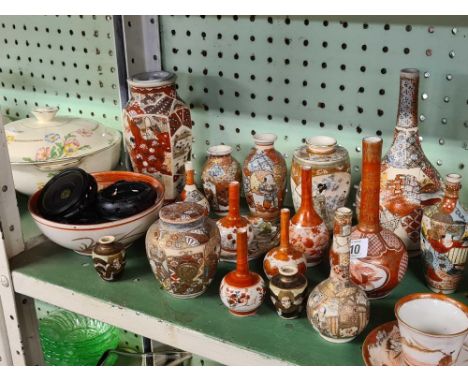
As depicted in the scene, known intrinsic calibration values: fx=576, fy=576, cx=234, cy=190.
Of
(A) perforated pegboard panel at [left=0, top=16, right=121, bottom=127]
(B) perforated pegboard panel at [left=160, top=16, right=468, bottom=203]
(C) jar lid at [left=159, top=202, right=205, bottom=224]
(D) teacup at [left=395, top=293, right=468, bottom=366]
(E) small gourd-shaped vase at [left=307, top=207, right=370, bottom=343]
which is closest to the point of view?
(D) teacup at [left=395, top=293, right=468, bottom=366]

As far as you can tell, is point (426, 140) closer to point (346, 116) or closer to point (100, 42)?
point (346, 116)

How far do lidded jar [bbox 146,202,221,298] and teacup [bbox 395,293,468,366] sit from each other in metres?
0.33

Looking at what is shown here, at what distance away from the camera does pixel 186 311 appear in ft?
3.33

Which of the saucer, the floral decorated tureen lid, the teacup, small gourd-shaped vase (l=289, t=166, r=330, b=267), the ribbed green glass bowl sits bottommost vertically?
the ribbed green glass bowl

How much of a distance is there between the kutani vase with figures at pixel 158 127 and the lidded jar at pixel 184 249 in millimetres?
280

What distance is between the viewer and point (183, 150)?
1324mm

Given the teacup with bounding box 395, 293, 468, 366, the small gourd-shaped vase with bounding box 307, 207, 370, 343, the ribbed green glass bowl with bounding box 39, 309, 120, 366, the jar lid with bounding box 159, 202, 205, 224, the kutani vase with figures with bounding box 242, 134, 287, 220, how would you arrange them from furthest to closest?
the ribbed green glass bowl with bounding box 39, 309, 120, 366, the kutani vase with figures with bounding box 242, 134, 287, 220, the jar lid with bounding box 159, 202, 205, 224, the small gourd-shaped vase with bounding box 307, 207, 370, 343, the teacup with bounding box 395, 293, 468, 366

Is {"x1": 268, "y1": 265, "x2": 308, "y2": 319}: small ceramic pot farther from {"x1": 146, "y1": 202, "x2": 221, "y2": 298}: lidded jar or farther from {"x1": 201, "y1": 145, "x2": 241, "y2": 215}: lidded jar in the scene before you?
{"x1": 201, "y1": 145, "x2": 241, "y2": 215}: lidded jar

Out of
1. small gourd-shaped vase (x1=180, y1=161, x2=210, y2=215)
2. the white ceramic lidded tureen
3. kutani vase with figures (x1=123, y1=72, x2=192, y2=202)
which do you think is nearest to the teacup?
small gourd-shaped vase (x1=180, y1=161, x2=210, y2=215)

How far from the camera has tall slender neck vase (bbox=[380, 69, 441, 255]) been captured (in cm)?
107

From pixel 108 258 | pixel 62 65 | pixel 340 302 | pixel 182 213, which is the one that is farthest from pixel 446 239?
pixel 62 65

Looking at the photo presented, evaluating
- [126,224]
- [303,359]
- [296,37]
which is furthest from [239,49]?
[303,359]

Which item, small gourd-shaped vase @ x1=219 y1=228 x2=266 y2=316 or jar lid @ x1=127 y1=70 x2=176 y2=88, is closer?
small gourd-shaped vase @ x1=219 y1=228 x2=266 y2=316

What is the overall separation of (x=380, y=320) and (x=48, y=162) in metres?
0.79
